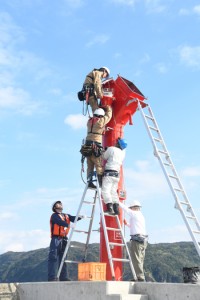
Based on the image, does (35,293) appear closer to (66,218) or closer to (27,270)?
(66,218)

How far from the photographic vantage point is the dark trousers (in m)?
13.0

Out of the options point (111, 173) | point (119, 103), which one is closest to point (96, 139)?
point (111, 173)

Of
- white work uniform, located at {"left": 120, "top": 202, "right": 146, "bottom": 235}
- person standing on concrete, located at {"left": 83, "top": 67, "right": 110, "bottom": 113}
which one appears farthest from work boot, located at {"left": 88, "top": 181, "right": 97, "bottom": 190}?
person standing on concrete, located at {"left": 83, "top": 67, "right": 110, "bottom": 113}

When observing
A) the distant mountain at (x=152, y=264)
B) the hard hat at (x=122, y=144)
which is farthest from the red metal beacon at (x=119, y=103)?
the distant mountain at (x=152, y=264)

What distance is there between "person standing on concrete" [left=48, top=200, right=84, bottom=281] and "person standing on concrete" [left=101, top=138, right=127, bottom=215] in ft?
3.33

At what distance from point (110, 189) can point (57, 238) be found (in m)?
2.04

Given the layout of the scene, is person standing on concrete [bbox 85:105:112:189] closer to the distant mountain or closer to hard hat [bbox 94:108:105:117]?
hard hat [bbox 94:108:105:117]

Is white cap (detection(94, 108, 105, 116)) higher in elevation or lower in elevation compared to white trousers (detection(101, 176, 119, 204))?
higher

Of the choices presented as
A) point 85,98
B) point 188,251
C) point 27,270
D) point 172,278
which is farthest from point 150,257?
point 85,98

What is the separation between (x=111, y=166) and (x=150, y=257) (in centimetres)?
14023

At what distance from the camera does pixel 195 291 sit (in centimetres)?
977

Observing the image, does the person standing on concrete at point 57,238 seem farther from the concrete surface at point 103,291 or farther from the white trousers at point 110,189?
the concrete surface at point 103,291

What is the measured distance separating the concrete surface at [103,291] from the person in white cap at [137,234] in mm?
1540

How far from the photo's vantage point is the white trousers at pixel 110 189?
1298cm
